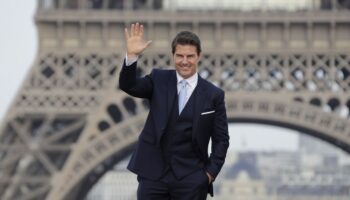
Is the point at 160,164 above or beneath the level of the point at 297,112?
above

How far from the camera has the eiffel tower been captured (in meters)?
33.5

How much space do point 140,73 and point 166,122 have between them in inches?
1008

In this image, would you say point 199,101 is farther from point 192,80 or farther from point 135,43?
point 135,43

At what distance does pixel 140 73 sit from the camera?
34438 mm

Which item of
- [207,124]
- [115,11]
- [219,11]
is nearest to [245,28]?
[219,11]

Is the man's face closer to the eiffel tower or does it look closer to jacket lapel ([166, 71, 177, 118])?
jacket lapel ([166, 71, 177, 118])

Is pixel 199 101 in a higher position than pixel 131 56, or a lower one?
lower

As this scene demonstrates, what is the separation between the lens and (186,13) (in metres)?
34.1

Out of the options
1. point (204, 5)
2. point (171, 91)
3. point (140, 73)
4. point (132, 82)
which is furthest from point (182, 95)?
point (204, 5)

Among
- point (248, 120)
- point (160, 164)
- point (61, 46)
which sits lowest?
point (248, 120)

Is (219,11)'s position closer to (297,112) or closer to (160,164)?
(297,112)

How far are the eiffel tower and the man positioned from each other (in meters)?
24.5

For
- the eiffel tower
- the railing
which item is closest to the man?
the eiffel tower

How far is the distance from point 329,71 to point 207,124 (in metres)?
25.0
